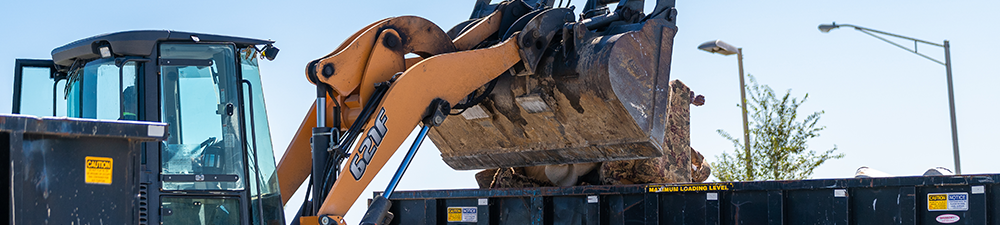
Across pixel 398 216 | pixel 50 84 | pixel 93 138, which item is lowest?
pixel 398 216

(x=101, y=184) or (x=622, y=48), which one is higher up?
(x=622, y=48)

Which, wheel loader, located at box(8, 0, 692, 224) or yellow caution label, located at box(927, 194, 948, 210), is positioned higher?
wheel loader, located at box(8, 0, 692, 224)

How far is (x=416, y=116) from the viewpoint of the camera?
6137 mm

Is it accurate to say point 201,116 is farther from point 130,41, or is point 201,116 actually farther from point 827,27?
point 827,27

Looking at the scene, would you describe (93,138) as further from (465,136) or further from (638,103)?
(465,136)

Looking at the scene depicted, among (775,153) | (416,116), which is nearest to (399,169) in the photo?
(416,116)

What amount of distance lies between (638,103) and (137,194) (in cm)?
405

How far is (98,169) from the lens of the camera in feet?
11.8

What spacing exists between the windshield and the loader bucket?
247 centimetres

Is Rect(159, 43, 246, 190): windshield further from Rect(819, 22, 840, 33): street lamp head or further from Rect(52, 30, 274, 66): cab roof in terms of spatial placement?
Rect(819, 22, 840, 33): street lamp head

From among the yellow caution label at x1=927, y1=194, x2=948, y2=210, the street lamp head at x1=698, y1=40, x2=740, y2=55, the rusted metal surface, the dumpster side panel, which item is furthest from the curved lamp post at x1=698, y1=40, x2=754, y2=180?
the dumpster side panel

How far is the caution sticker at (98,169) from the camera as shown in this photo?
11.7 feet

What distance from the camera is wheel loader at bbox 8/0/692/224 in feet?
16.5

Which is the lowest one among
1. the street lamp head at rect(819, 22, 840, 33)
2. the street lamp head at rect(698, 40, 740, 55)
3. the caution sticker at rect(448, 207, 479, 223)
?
the caution sticker at rect(448, 207, 479, 223)
